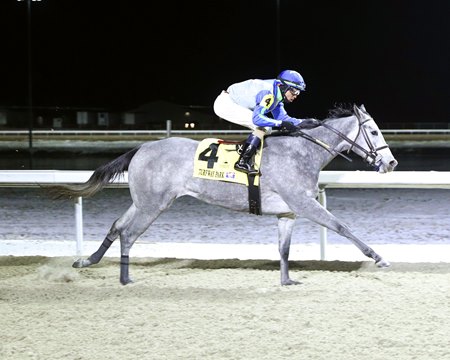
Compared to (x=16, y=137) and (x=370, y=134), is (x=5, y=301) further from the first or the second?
(x=16, y=137)

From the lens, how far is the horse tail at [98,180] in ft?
23.5

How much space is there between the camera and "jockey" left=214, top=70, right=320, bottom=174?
654cm

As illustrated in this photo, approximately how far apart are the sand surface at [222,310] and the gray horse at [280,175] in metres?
0.44

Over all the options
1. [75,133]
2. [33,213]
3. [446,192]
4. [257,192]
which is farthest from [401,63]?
[257,192]

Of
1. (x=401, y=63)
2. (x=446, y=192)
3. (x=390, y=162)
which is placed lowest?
(x=446, y=192)

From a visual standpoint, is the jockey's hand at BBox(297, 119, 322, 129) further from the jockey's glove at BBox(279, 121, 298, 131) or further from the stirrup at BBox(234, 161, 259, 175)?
the stirrup at BBox(234, 161, 259, 175)

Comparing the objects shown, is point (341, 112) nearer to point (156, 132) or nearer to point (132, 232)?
point (132, 232)

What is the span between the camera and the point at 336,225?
259 inches

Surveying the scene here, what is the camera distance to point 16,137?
137ft

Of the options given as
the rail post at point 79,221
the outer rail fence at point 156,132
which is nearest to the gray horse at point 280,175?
the rail post at point 79,221

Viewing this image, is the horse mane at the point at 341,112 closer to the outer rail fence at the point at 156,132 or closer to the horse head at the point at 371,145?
the horse head at the point at 371,145

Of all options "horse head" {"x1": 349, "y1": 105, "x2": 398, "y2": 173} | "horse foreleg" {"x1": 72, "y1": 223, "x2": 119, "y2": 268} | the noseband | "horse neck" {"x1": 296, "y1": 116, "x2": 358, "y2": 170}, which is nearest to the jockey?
Result: "horse neck" {"x1": 296, "y1": 116, "x2": 358, "y2": 170}

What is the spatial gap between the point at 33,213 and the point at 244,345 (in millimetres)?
7472

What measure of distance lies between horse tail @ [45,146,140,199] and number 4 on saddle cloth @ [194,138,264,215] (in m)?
0.70
